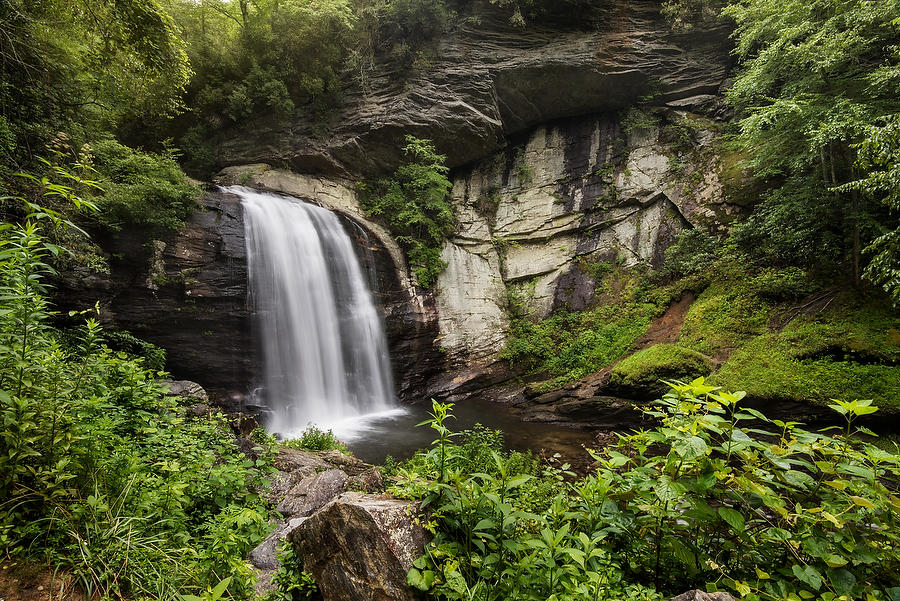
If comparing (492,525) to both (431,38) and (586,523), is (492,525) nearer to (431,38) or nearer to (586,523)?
(586,523)

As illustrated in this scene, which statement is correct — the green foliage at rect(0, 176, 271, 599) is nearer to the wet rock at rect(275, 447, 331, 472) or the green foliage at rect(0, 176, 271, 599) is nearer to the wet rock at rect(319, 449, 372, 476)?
the wet rock at rect(275, 447, 331, 472)

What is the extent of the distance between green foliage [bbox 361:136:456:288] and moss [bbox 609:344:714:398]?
7540mm

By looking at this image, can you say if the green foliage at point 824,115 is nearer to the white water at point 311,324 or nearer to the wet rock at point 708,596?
the wet rock at point 708,596

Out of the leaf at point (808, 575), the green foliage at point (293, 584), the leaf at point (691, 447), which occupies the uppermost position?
the leaf at point (691, 447)

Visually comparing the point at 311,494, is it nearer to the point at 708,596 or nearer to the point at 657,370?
the point at 708,596

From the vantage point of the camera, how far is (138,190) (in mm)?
7871

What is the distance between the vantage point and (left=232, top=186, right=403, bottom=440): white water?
960cm

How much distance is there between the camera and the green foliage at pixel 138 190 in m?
7.39

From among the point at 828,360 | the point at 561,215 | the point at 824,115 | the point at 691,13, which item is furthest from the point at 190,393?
the point at 691,13

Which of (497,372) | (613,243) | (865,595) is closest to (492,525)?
(865,595)

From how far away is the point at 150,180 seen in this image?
8.04m

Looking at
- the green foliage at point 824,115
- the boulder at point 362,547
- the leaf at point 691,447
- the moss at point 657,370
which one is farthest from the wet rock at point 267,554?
the green foliage at point 824,115

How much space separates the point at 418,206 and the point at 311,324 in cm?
663

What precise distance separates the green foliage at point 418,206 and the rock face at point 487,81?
869 mm
